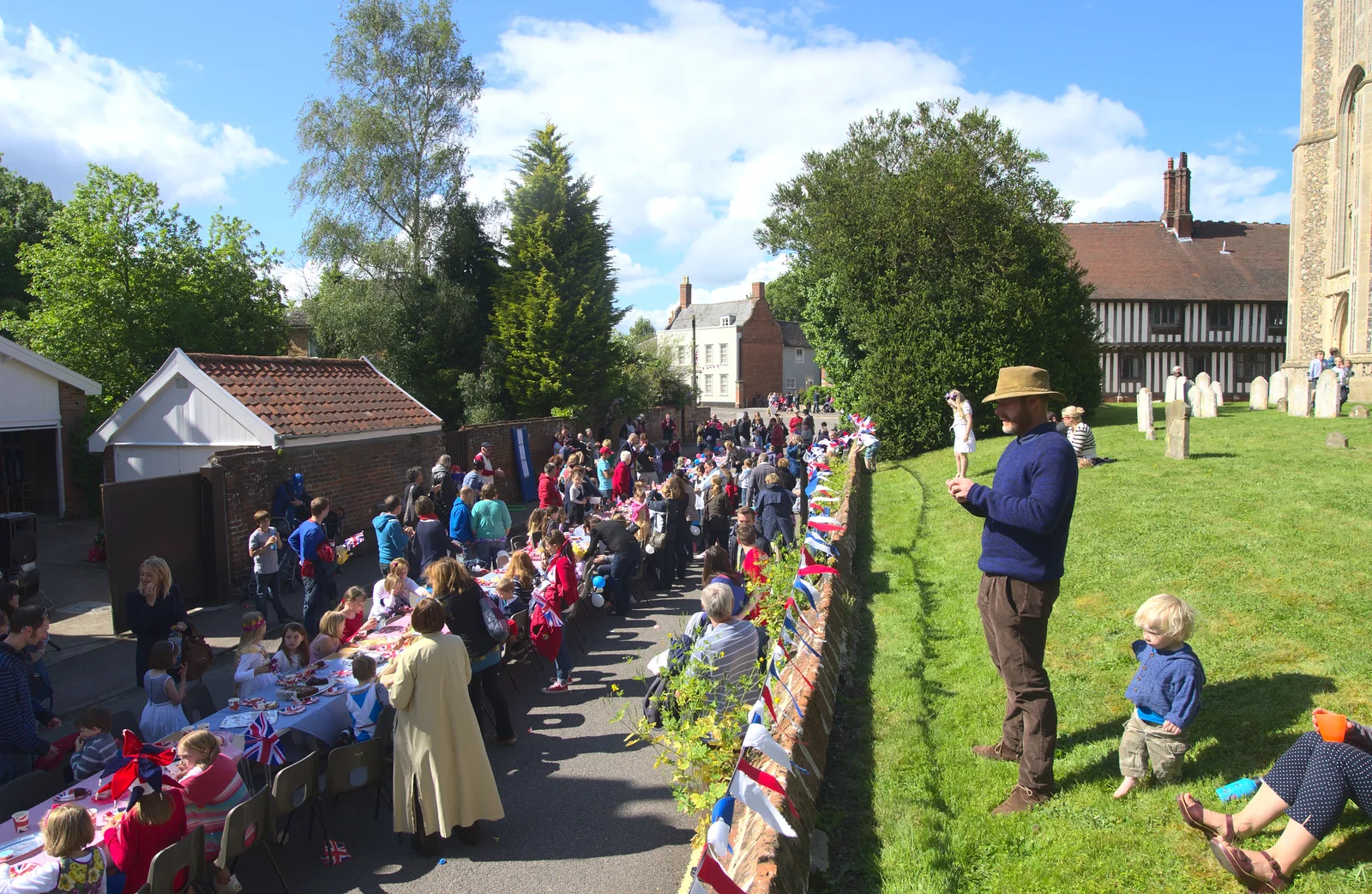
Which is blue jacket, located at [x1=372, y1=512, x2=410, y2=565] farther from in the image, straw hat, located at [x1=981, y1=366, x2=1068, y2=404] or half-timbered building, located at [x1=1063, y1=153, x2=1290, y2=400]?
half-timbered building, located at [x1=1063, y1=153, x2=1290, y2=400]

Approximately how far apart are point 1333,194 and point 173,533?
112 feet

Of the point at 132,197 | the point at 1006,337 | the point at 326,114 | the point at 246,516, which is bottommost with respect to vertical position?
the point at 246,516

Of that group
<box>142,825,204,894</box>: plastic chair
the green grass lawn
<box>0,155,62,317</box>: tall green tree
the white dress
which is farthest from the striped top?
<box>0,155,62,317</box>: tall green tree

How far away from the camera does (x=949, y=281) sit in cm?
2173

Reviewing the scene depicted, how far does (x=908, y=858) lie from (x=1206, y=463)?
36.9 ft

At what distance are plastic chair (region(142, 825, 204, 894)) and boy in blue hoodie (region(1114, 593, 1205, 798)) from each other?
16.3 feet

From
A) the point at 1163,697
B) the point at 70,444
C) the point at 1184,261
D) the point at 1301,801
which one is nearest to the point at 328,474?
the point at 70,444

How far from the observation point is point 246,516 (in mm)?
11867

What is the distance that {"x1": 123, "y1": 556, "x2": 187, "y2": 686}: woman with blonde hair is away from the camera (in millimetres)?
7266

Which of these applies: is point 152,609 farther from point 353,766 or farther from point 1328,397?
point 1328,397

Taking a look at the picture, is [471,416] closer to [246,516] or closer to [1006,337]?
[246,516]

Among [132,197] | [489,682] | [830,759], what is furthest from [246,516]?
[132,197]

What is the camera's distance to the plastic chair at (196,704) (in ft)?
20.3

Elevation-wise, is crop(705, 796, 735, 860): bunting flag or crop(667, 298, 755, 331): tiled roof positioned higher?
crop(667, 298, 755, 331): tiled roof
